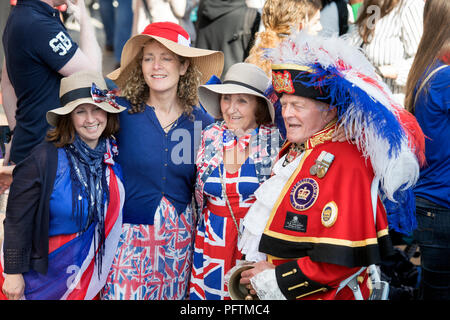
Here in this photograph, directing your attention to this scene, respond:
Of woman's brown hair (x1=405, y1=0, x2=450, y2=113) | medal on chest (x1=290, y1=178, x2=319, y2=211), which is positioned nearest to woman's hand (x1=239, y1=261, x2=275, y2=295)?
medal on chest (x1=290, y1=178, x2=319, y2=211)

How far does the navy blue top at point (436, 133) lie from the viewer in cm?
268

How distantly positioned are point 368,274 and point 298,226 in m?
0.54

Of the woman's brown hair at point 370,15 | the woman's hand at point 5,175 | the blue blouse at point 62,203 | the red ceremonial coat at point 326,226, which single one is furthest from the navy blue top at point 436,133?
the woman's hand at point 5,175

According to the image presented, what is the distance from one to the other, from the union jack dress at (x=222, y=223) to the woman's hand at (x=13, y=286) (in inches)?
40.0

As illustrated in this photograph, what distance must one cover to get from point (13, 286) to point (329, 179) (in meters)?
1.72

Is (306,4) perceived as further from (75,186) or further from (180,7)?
(75,186)

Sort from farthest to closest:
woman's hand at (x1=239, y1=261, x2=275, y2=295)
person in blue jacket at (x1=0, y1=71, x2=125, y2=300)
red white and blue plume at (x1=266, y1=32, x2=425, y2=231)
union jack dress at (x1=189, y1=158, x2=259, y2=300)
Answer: union jack dress at (x1=189, y1=158, x2=259, y2=300)
person in blue jacket at (x1=0, y1=71, x2=125, y2=300)
woman's hand at (x1=239, y1=261, x2=275, y2=295)
red white and blue plume at (x1=266, y1=32, x2=425, y2=231)

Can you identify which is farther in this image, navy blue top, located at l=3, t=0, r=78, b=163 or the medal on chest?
navy blue top, located at l=3, t=0, r=78, b=163

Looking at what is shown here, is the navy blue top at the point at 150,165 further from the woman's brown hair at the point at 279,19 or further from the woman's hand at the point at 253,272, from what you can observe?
the woman's brown hair at the point at 279,19

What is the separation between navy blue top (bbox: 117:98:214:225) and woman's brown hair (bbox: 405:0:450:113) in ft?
4.55

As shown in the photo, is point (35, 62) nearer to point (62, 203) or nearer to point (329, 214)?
point (62, 203)

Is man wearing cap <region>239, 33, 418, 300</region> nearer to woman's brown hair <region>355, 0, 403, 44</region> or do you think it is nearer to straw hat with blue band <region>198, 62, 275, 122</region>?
straw hat with blue band <region>198, 62, 275, 122</region>

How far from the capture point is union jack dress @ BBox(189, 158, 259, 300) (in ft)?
8.98

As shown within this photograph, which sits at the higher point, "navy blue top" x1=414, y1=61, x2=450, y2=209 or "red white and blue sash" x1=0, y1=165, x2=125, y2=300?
"navy blue top" x1=414, y1=61, x2=450, y2=209
